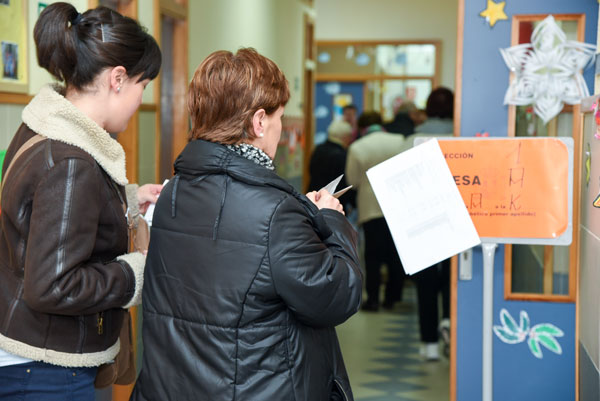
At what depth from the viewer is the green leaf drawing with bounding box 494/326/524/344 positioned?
124 inches

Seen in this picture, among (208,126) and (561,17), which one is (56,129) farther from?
(561,17)

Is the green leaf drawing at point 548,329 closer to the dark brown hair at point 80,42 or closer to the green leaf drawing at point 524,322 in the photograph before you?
the green leaf drawing at point 524,322

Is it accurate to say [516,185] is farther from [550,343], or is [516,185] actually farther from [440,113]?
[440,113]

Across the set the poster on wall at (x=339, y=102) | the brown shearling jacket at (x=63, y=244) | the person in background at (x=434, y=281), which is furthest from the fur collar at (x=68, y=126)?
the poster on wall at (x=339, y=102)

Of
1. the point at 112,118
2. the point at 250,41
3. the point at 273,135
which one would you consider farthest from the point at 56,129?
the point at 250,41

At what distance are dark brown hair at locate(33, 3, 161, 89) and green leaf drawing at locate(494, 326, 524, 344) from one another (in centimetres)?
203

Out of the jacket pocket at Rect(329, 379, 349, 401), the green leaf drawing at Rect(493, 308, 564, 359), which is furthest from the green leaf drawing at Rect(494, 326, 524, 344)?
the jacket pocket at Rect(329, 379, 349, 401)

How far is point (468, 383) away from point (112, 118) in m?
2.03

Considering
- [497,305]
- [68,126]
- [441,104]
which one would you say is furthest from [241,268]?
[441,104]

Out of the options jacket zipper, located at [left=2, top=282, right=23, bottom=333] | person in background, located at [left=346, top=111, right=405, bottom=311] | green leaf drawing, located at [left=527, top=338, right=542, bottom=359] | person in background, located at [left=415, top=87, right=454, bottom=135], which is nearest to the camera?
jacket zipper, located at [left=2, top=282, right=23, bottom=333]

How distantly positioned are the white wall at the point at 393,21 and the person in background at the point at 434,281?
6.81 metres

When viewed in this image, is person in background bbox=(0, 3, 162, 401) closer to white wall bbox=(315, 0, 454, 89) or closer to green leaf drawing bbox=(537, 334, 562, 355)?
green leaf drawing bbox=(537, 334, 562, 355)

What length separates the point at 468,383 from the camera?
3.19 m

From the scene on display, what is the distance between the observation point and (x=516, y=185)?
259cm
